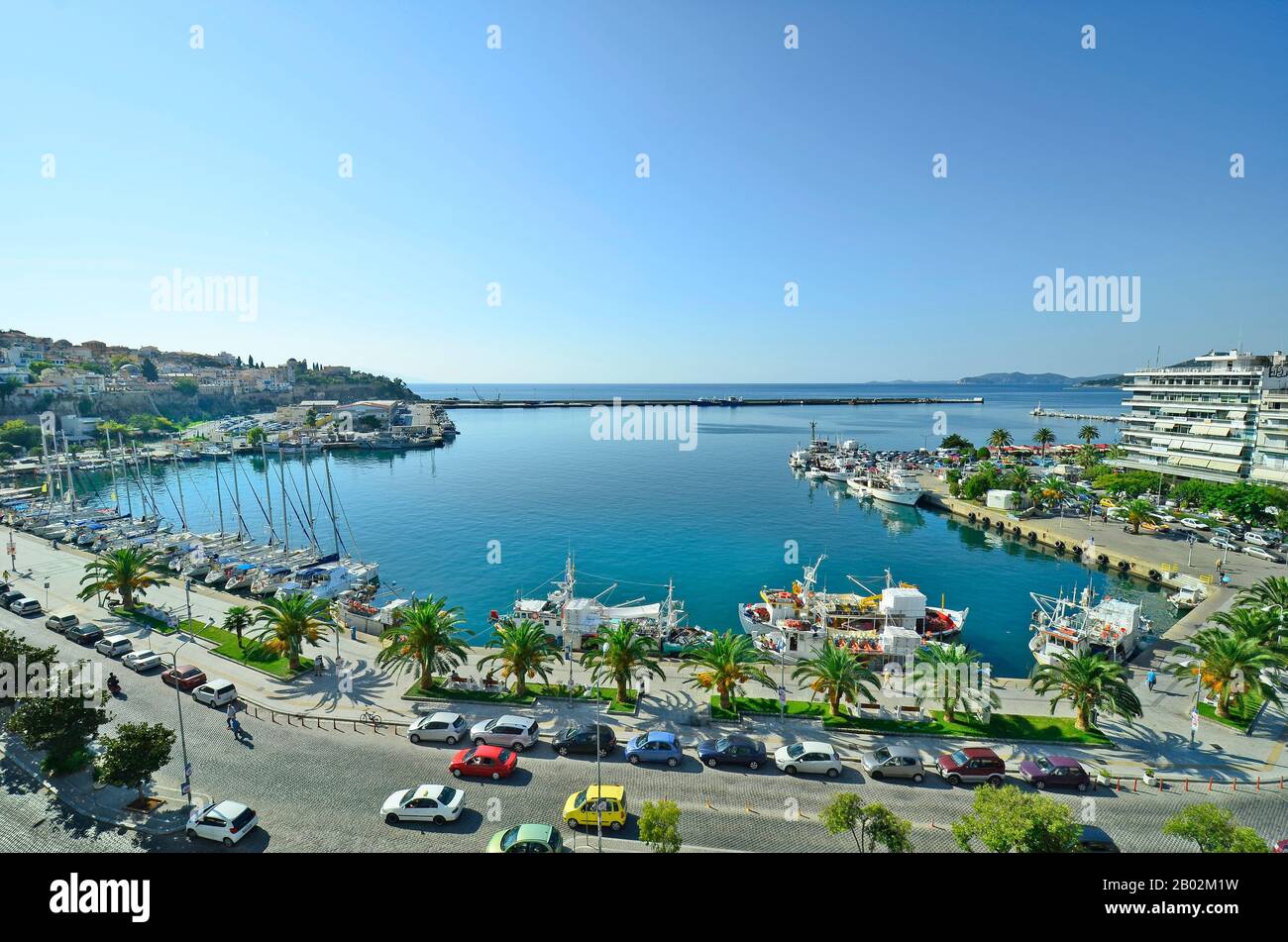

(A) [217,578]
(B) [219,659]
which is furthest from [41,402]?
(B) [219,659]

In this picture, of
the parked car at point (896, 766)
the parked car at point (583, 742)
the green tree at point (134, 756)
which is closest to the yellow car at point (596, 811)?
the parked car at point (583, 742)

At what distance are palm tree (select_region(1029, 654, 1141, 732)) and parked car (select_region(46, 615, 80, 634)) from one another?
54500 millimetres

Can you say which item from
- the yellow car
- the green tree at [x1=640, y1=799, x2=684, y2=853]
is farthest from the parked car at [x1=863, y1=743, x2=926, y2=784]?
the green tree at [x1=640, y1=799, x2=684, y2=853]

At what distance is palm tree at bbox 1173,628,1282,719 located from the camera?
90.2 feet

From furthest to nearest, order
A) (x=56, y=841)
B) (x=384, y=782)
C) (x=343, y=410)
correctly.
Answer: (x=343, y=410) < (x=384, y=782) < (x=56, y=841)

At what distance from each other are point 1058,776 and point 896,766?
19.7ft

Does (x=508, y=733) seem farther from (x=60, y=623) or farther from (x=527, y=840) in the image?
(x=60, y=623)

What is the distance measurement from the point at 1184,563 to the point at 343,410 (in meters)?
193

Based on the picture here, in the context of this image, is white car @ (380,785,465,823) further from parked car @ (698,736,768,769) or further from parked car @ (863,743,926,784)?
parked car @ (863,743,926,784)

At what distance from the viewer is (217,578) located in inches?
2143

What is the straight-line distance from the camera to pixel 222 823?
775 inches

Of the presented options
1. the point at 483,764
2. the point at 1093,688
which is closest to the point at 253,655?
the point at 483,764
